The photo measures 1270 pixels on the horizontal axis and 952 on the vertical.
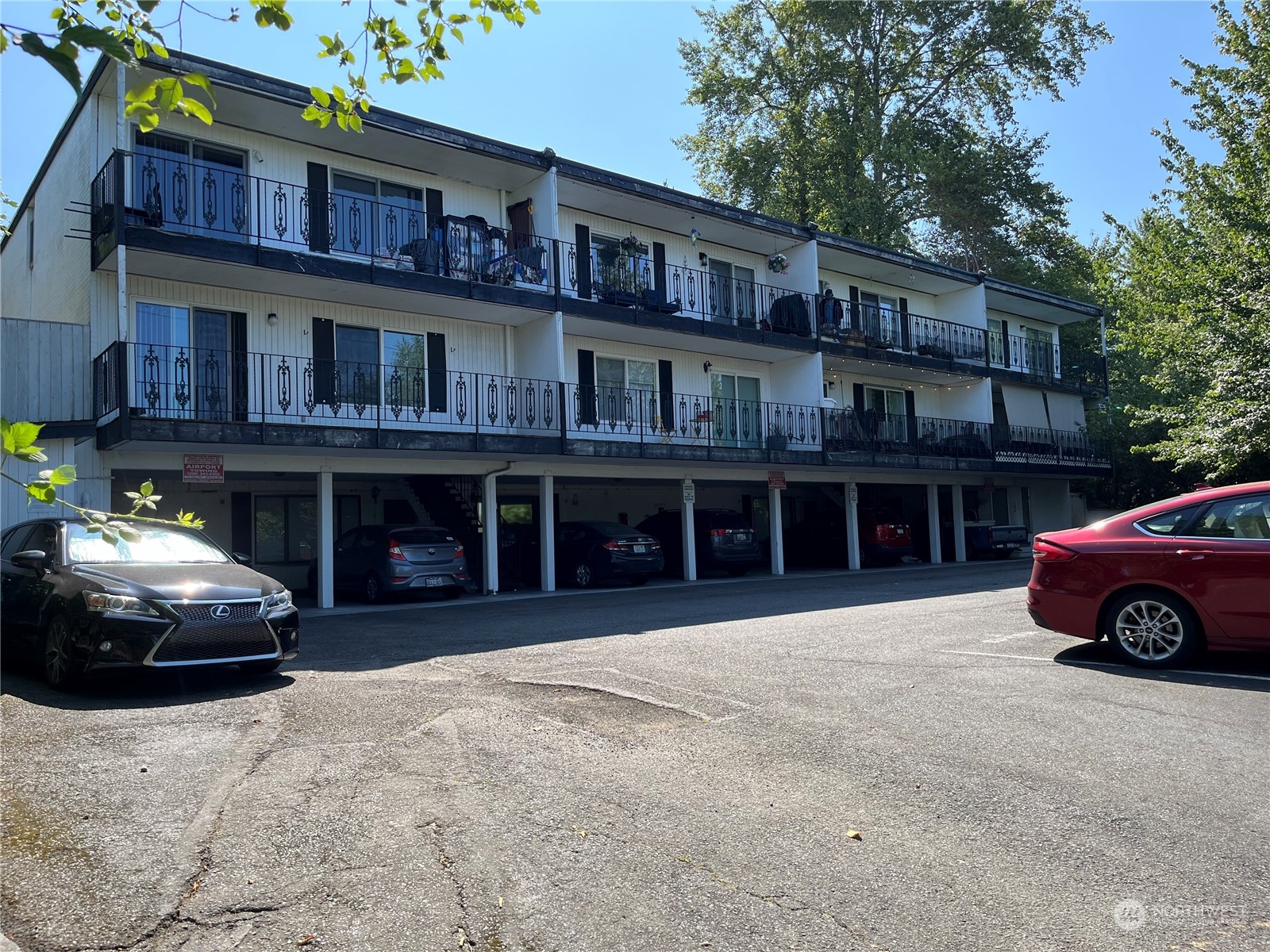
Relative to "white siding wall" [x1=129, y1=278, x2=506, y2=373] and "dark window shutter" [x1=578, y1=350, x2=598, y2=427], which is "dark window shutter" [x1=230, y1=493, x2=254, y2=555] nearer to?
"white siding wall" [x1=129, y1=278, x2=506, y2=373]

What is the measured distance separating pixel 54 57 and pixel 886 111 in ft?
131

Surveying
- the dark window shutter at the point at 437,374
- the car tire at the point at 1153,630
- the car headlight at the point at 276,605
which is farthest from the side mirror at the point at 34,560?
the dark window shutter at the point at 437,374

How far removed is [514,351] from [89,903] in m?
16.8

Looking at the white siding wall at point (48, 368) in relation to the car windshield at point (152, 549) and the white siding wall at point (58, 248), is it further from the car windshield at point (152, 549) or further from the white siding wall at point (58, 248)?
the car windshield at point (152, 549)

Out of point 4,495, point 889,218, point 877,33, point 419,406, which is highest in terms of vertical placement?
point 877,33

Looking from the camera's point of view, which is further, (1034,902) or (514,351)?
(514,351)

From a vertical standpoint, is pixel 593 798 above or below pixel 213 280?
below

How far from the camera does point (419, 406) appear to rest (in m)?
17.7

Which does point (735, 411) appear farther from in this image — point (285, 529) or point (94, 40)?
point (94, 40)

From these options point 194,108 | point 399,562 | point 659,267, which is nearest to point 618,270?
point 659,267

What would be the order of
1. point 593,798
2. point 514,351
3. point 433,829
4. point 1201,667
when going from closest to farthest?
point 433,829
point 593,798
point 1201,667
point 514,351

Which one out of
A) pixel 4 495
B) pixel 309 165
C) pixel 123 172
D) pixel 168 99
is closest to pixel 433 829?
pixel 168 99

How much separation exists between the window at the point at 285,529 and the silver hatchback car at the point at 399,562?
3.97m

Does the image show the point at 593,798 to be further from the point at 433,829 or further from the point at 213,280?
the point at 213,280
